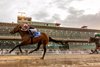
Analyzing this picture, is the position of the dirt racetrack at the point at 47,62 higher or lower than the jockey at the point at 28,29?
lower

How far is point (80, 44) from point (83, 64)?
160 feet

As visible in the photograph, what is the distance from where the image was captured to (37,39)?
1625 cm

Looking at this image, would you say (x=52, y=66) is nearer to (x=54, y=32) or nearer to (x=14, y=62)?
(x=14, y=62)

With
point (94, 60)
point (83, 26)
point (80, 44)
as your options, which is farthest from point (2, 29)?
point (94, 60)

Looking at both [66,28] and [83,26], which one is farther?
[83,26]

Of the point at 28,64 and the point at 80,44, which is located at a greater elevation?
the point at 28,64

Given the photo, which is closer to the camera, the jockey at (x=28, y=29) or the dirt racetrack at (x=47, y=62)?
→ the dirt racetrack at (x=47, y=62)

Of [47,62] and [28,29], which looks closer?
[47,62]

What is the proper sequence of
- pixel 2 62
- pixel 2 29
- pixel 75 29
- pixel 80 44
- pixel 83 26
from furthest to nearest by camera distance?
pixel 83 26 → pixel 75 29 → pixel 80 44 → pixel 2 29 → pixel 2 62

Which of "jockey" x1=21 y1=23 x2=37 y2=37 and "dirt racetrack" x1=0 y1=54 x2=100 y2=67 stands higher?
"jockey" x1=21 y1=23 x2=37 y2=37

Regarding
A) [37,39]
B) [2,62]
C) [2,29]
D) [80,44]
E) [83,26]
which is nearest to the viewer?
[2,62]

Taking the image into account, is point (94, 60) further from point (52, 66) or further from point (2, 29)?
point (2, 29)

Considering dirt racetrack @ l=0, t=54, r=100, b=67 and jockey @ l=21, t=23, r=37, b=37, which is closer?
dirt racetrack @ l=0, t=54, r=100, b=67

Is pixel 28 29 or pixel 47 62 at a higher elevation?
pixel 28 29
